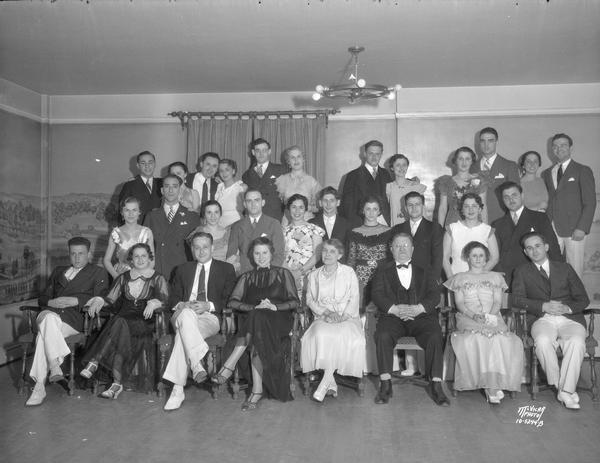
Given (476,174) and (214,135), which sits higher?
(214,135)

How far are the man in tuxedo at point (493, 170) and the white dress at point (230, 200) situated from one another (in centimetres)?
243

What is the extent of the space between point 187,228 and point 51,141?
9.76 ft

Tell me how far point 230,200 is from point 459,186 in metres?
2.19

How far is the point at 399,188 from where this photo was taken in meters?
6.15

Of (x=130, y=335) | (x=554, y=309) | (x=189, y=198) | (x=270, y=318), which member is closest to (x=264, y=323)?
(x=270, y=318)

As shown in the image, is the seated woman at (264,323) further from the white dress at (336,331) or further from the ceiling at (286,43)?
the ceiling at (286,43)

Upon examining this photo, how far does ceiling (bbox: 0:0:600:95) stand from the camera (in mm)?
4723

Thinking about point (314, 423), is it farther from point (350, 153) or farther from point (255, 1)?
point (350, 153)

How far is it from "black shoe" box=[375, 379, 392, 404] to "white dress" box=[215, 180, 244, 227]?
226 cm

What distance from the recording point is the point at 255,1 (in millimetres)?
4613

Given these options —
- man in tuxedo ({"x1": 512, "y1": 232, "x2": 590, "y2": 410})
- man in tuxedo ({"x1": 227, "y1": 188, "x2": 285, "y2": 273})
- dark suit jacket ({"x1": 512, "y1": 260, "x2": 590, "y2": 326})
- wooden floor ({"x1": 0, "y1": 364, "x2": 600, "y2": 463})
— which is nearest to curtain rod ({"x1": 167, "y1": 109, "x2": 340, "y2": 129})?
man in tuxedo ({"x1": 227, "y1": 188, "x2": 285, "y2": 273})

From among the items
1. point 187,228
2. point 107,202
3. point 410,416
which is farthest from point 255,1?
point 107,202

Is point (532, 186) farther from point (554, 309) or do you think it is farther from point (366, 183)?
point (554, 309)

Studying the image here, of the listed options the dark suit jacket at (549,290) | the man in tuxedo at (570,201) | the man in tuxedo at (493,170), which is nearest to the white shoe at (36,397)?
the dark suit jacket at (549,290)
